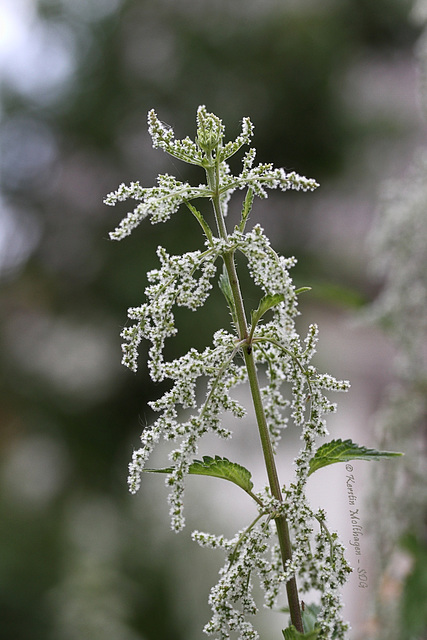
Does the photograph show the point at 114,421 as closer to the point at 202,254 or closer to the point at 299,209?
the point at 299,209

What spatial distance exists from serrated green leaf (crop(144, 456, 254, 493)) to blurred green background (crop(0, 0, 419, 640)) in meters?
1.32

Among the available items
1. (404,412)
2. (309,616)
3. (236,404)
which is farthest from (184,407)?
(404,412)

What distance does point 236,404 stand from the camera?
0.28 m

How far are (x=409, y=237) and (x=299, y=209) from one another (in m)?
1.05

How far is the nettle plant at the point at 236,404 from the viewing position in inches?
10.1

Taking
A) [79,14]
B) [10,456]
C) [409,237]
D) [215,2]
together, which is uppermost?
[215,2]

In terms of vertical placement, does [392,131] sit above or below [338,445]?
above

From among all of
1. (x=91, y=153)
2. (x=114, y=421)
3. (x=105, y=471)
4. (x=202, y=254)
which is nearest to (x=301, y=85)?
(x=91, y=153)

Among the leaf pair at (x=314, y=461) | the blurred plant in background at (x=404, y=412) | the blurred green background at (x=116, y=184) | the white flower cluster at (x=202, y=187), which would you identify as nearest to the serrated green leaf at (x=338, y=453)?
the leaf pair at (x=314, y=461)

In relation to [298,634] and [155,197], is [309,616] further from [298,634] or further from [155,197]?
[155,197]

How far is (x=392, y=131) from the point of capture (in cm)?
178

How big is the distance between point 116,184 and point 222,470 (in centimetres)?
161

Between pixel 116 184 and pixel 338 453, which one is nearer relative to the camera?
pixel 338 453

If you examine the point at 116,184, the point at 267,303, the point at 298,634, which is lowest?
the point at 298,634
